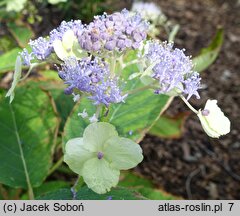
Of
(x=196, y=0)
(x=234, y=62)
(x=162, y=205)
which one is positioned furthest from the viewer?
(x=196, y=0)

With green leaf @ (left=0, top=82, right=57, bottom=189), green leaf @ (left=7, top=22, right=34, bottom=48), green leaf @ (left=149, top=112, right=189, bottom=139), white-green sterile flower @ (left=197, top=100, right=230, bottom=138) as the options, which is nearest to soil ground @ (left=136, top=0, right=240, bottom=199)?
green leaf @ (left=149, top=112, right=189, bottom=139)

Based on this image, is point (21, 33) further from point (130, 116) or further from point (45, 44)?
point (45, 44)

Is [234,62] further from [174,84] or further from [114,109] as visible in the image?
[174,84]

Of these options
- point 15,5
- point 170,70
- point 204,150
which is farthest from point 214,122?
point 204,150

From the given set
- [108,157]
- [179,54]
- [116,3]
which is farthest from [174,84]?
[116,3]

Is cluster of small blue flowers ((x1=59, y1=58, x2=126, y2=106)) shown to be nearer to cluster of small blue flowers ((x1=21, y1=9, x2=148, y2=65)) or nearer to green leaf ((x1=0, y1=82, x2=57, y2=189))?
cluster of small blue flowers ((x1=21, y1=9, x2=148, y2=65))

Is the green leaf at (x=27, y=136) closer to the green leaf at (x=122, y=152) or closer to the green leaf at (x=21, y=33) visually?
the green leaf at (x=21, y=33)

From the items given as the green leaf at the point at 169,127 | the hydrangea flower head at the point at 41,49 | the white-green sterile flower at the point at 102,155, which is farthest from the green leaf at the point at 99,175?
the green leaf at the point at 169,127
